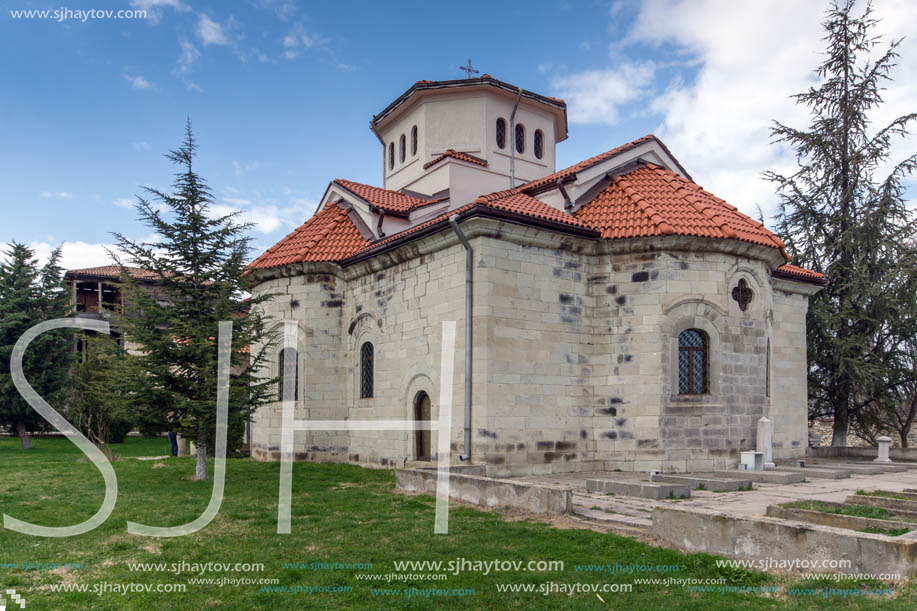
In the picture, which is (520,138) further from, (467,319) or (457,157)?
(467,319)

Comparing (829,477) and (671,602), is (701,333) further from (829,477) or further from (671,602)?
(671,602)

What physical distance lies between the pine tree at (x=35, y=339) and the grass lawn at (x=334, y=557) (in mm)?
11693

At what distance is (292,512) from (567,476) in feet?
18.3

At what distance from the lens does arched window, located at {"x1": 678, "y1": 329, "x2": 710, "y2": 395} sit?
1304 cm

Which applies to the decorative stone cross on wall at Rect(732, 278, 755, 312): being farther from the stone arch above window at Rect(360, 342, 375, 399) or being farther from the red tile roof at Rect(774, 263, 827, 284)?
the stone arch above window at Rect(360, 342, 375, 399)

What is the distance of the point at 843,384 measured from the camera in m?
19.4

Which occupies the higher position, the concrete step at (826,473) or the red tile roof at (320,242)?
the red tile roof at (320,242)

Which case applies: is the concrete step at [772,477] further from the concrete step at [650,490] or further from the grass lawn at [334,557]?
the grass lawn at [334,557]

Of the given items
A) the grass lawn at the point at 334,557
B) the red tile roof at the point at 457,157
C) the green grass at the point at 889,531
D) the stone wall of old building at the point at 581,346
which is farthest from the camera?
the red tile roof at the point at 457,157

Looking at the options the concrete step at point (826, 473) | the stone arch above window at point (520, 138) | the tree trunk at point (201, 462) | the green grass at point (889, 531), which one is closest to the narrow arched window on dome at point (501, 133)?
the stone arch above window at point (520, 138)

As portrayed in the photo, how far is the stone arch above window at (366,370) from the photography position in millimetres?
15625

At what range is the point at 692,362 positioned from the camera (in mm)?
13109

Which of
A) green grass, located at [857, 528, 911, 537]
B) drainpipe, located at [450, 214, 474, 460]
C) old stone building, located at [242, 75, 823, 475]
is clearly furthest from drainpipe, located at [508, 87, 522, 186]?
green grass, located at [857, 528, 911, 537]

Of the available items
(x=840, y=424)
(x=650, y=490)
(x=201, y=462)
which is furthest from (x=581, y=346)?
(x=840, y=424)
